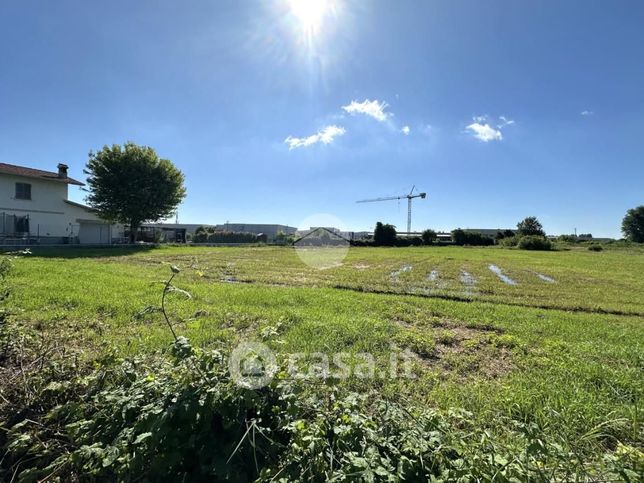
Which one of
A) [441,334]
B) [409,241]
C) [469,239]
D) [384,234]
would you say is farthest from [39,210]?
[469,239]

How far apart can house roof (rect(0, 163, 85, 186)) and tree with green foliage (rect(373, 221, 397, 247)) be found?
38.1 metres

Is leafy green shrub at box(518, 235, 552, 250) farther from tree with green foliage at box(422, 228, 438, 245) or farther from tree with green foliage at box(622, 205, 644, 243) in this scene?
tree with green foliage at box(622, 205, 644, 243)

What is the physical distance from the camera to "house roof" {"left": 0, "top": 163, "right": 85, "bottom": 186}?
2183 centimetres

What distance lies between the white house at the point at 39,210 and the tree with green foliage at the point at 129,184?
6.20ft

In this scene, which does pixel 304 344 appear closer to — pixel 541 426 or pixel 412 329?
pixel 412 329

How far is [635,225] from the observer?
67.1 meters

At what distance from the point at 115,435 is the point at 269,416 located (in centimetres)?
88

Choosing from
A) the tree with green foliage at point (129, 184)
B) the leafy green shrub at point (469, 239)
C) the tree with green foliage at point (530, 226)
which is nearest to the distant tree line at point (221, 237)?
the tree with green foliage at point (129, 184)

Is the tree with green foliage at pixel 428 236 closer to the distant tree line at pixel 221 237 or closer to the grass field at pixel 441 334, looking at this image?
the distant tree line at pixel 221 237

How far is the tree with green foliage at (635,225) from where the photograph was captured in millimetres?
66250

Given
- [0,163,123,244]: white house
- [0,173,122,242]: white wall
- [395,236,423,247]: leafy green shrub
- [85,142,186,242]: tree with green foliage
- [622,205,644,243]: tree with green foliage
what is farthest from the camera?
[622,205,644,243]: tree with green foliage

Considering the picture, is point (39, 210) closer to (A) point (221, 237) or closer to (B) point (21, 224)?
(B) point (21, 224)

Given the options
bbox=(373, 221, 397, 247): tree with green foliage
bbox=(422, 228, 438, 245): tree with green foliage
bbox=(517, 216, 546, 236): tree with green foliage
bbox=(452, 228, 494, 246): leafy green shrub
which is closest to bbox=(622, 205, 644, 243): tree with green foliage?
bbox=(517, 216, 546, 236): tree with green foliage

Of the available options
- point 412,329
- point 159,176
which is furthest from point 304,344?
point 159,176
